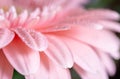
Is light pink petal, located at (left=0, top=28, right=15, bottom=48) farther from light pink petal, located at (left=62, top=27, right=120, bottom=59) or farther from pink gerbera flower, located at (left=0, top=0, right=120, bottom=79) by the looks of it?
light pink petal, located at (left=62, top=27, right=120, bottom=59)

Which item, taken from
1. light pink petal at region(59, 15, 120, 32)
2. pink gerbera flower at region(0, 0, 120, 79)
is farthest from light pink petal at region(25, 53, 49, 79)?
light pink petal at region(59, 15, 120, 32)

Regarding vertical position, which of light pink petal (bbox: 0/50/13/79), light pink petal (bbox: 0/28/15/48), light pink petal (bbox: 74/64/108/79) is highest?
light pink petal (bbox: 0/28/15/48)

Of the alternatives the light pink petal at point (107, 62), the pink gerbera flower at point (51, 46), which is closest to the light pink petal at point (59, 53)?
the pink gerbera flower at point (51, 46)

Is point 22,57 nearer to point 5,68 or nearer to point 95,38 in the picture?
point 5,68

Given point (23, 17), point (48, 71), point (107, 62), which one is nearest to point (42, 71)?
point (48, 71)

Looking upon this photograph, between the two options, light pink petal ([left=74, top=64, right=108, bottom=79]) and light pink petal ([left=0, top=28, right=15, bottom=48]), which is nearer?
light pink petal ([left=0, top=28, right=15, bottom=48])

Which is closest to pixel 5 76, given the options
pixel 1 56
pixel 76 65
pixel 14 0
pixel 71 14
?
pixel 1 56

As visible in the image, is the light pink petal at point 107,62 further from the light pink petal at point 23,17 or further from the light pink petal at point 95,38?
the light pink petal at point 23,17

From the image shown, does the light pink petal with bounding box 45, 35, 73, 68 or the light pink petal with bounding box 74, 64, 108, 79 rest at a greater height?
the light pink petal with bounding box 45, 35, 73, 68
